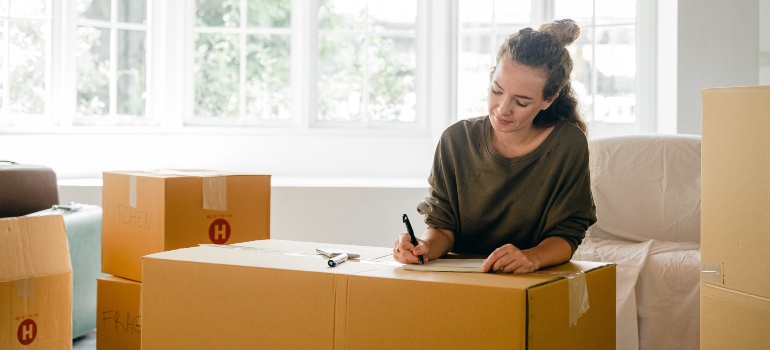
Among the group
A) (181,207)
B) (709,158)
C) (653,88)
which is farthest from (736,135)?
(653,88)

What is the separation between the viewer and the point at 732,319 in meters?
1.38

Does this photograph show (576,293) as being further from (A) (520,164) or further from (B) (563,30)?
(B) (563,30)

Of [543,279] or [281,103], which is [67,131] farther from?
[543,279]

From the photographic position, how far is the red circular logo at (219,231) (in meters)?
2.37

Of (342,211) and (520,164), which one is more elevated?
(520,164)

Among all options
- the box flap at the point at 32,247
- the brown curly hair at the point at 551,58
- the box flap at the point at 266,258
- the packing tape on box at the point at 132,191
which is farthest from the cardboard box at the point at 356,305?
the packing tape on box at the point at 132,191

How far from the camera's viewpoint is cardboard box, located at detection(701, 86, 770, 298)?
1.32 meters

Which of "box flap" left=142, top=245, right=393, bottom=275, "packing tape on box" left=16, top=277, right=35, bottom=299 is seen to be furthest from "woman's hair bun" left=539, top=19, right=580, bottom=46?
"packing tape on box" left=16, top=277, right=35, bottom=299

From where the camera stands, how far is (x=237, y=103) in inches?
169

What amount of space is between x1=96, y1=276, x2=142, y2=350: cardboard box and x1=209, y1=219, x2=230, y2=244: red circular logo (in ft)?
0.95

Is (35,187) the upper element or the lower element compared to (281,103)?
lower

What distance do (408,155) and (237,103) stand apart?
919 millimetres

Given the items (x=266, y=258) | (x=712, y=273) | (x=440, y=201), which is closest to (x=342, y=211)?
(x=440, y=201)

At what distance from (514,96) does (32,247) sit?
4.25ft
